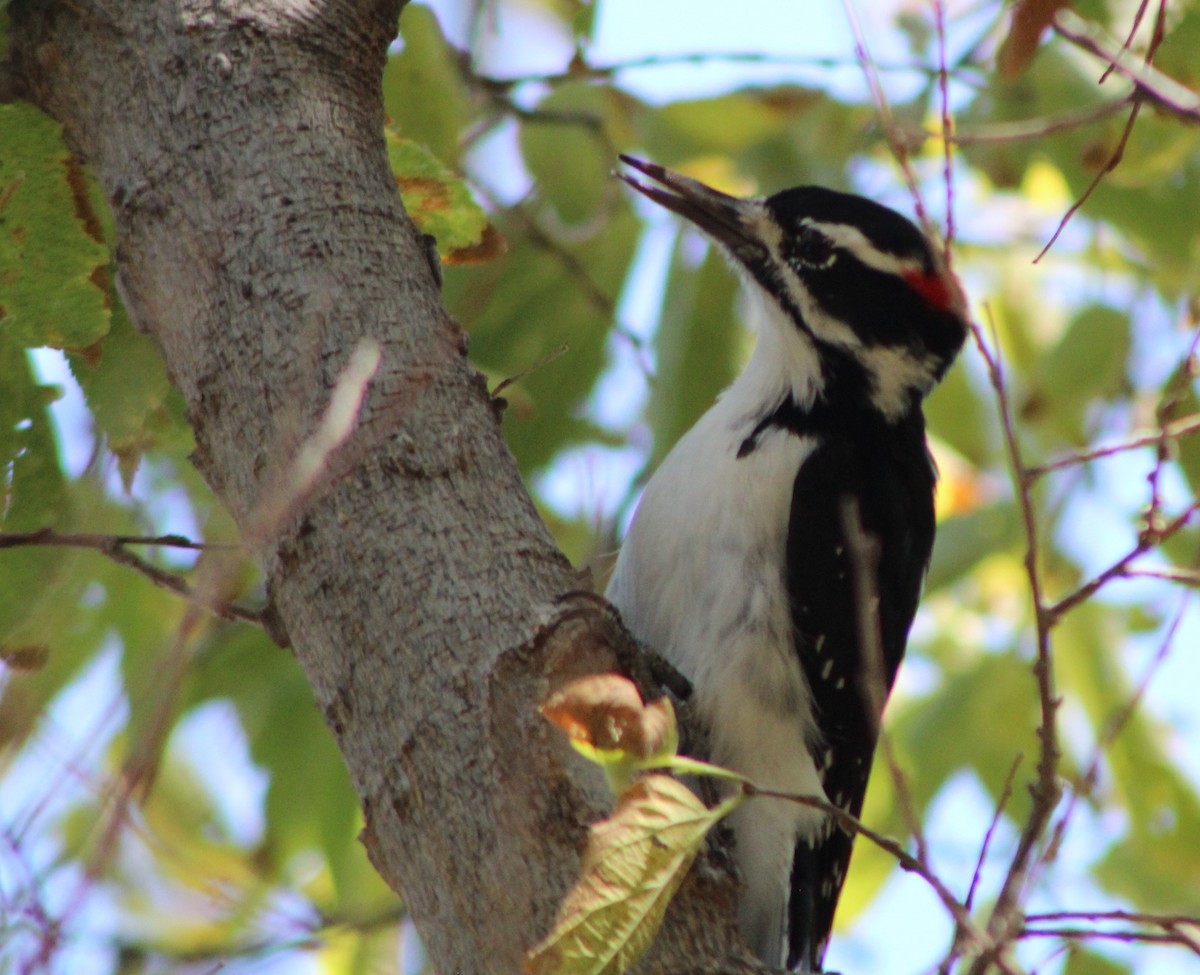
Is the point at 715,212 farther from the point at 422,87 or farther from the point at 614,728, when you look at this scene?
the point at 614,728

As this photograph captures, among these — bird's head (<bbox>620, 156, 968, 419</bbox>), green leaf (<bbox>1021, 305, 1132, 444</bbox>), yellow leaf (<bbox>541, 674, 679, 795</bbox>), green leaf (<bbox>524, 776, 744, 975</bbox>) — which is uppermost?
green leaf (<bbox>1021, 305, 1132, 444</bbox>)

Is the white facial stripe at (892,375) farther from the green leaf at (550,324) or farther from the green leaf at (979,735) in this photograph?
the green leaf at (979,735)

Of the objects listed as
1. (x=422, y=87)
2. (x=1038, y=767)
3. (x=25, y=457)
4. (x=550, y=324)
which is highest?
(x=550, y=324)

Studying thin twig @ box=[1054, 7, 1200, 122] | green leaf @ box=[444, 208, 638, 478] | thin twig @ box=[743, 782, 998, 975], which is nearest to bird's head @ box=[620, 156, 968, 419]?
green leaf @ box=[444, 208, 638, 478]

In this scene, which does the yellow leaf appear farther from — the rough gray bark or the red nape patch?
the red nape patch

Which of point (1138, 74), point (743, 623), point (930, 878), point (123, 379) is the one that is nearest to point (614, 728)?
point (930, 878)

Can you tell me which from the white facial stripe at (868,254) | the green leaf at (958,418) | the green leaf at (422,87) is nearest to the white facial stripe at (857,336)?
the white facial stripe at (868,254)

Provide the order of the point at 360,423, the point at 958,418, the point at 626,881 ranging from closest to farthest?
1. the point at 626,881
2. the point at 360,423
3. the point at 958,418

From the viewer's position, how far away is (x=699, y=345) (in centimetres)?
381

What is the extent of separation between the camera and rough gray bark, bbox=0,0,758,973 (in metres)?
1.83

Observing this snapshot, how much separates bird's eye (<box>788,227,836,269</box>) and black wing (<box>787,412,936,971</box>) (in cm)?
45

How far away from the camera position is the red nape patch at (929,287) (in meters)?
3.65

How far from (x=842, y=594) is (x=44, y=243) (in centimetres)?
174

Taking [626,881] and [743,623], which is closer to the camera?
[626,881]
